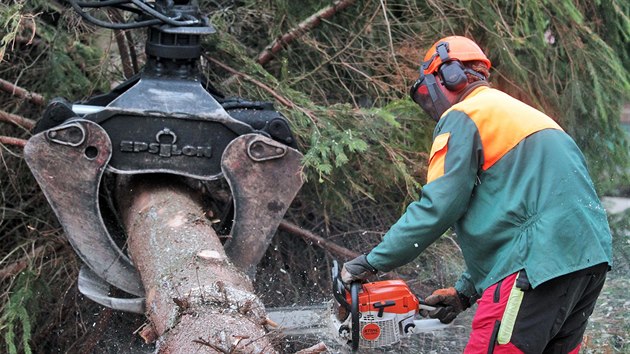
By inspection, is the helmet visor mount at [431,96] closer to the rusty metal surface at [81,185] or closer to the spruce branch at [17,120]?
the rusty metal surface at [81,185]

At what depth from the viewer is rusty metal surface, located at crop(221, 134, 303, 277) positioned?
4.28 m

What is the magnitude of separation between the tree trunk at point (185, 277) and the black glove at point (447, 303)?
897mm

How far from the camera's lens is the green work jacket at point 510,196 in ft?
11.3

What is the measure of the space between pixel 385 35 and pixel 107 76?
1.80 meters

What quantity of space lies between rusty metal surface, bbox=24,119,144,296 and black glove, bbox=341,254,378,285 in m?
1.18

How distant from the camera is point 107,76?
215 inches

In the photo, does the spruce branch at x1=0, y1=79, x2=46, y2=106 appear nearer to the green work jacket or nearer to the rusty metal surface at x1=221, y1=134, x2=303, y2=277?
the rusty metal surface at x1=221, y1=134, x2=303, y2=277

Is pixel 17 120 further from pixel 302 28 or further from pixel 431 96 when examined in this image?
pixel 431 96

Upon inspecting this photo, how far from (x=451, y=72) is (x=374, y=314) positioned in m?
1.08

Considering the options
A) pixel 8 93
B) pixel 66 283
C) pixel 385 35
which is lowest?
pixel 66 283

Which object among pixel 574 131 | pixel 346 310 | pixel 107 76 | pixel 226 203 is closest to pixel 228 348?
pixel 346 310

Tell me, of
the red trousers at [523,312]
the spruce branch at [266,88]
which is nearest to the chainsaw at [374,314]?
the red trousers at [523,312]

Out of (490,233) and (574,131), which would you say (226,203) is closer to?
(490,233)

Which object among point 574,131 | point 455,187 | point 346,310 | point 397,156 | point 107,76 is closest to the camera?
point 455,187
